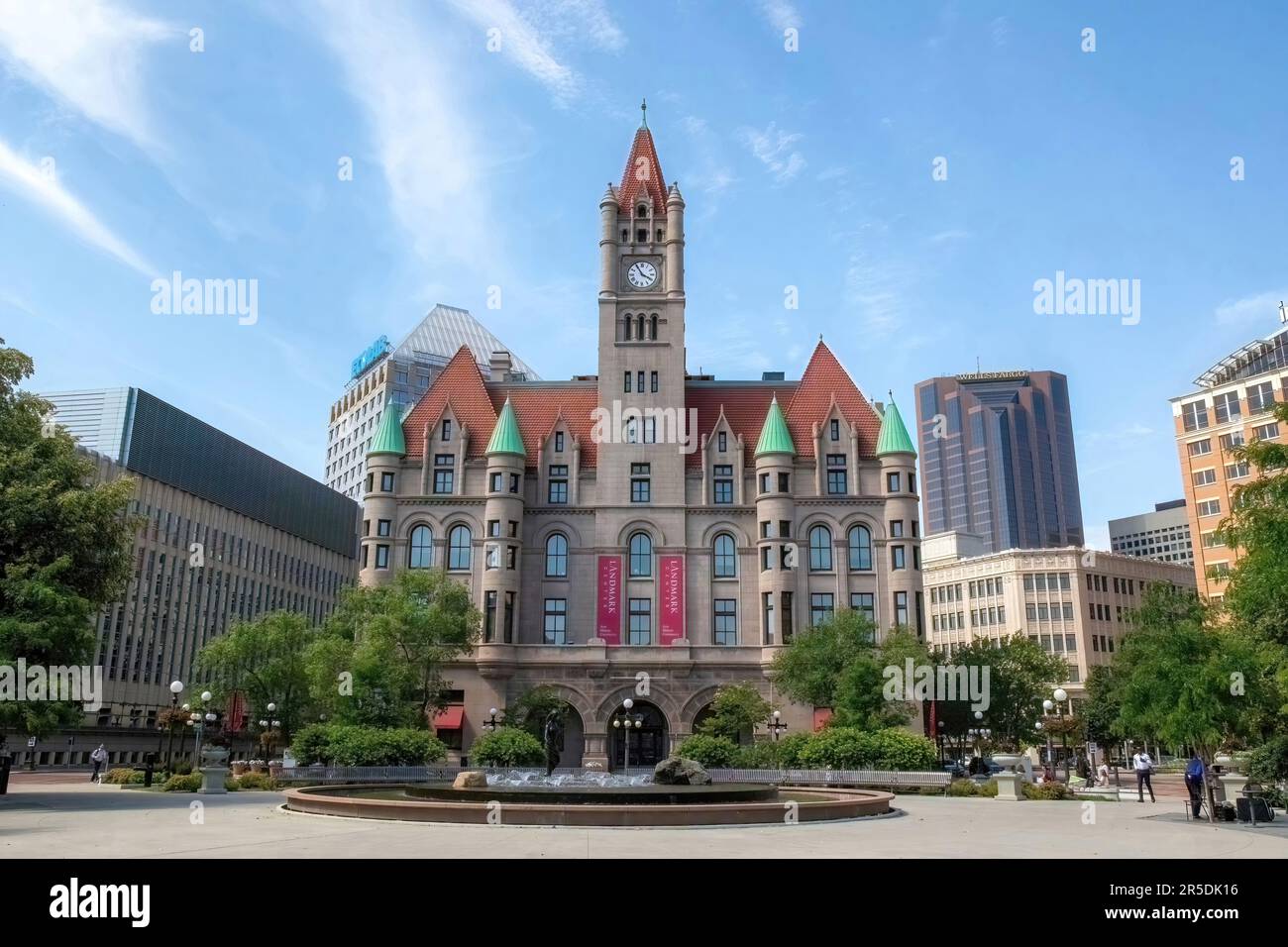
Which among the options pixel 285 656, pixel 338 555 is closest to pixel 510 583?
pixel 285 656

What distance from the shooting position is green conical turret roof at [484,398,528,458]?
2432 inches

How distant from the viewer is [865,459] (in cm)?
6275

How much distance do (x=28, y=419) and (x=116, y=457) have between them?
189 ft

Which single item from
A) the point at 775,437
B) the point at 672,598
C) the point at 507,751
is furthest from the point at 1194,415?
the point at 507,751

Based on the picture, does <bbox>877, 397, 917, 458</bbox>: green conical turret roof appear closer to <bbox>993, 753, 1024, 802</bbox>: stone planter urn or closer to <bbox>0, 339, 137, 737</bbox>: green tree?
<bbox>993, 753, 1024, 802</bbox>: stone planter urn

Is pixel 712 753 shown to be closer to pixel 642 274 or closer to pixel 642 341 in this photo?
pixel 642 341

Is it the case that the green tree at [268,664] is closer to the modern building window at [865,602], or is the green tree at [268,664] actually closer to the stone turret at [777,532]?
the stone turret at [777,532]

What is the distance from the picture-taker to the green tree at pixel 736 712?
53.2 m

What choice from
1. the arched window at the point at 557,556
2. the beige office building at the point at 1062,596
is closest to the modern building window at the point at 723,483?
the arched window at the point at 557,556

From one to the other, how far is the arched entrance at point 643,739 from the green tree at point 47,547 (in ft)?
105

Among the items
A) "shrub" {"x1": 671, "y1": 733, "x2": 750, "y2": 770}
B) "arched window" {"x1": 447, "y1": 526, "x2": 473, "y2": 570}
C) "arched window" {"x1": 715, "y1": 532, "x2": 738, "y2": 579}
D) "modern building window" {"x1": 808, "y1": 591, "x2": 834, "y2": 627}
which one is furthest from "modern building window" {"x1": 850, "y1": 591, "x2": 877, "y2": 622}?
"arched window" {"x1": 447, "y1": 526, "x2": 473, "y2": 570}

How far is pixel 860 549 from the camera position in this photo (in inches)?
2418

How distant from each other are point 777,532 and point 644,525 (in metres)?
8.12
